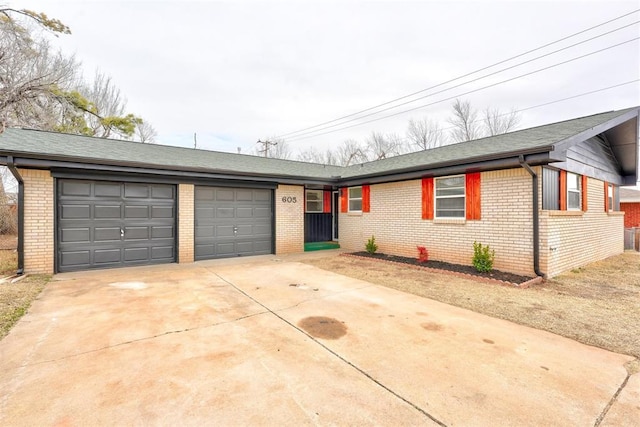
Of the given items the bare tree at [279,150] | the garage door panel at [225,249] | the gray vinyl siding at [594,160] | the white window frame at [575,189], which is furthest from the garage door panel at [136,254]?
the bare tree at [279,150]

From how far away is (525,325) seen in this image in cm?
399

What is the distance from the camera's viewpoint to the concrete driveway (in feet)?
7.15

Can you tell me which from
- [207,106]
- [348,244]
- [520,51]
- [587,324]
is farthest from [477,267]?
[207,106]

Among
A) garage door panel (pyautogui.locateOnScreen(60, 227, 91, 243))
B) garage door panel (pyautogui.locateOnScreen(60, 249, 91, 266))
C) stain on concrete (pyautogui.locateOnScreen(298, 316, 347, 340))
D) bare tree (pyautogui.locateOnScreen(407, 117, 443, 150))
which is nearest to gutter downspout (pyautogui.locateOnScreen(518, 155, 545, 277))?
stain on concrete (pyautogui.locateOnScreen(298, 316, 347, 340))

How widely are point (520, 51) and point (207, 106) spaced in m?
19.4

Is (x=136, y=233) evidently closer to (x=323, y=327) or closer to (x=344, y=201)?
(x=323, y=327)

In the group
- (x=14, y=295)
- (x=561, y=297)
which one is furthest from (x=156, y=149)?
(x=561, y=297)

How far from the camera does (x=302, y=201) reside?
442 inches

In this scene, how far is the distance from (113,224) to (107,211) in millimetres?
381

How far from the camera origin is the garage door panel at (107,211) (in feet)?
24.8

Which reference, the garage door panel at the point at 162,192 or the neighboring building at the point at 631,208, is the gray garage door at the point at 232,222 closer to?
the garage door panel at the point at 162,192

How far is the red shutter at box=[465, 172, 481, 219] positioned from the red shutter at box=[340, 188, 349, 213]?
522 cm

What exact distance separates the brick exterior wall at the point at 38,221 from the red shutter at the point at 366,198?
9353mm

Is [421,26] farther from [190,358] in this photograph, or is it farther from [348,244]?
[190,358]
